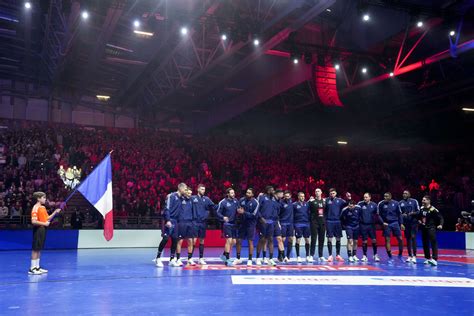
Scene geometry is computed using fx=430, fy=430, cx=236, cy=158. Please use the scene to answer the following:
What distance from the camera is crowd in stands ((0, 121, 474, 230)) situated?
21.6 meters

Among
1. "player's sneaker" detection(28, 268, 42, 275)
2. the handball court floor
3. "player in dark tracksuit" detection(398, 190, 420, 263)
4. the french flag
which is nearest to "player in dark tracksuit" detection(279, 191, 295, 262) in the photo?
the handball court floor

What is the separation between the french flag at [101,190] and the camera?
11.5 m

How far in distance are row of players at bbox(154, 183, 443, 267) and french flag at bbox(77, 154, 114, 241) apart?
63.0 inches

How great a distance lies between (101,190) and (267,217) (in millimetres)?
5003

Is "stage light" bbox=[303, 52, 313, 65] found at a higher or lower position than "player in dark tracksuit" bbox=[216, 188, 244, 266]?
higher

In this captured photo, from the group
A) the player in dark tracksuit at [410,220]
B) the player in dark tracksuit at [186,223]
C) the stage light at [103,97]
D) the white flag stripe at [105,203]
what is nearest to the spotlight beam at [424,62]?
the player in dark tracksuit at [410,220]

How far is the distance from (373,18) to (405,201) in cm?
817

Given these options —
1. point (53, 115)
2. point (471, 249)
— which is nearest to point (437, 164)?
point (471, 249)

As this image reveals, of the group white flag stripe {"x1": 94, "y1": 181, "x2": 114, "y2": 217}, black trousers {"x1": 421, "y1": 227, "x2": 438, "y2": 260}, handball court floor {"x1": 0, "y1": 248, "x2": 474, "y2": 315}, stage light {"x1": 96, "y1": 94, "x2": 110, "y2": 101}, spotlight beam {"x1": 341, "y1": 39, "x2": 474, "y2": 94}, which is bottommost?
handball court floor {"x1": 0, "y1": 248, "x2": 474, "y2": 315}

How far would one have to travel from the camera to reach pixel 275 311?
6516 millimetres

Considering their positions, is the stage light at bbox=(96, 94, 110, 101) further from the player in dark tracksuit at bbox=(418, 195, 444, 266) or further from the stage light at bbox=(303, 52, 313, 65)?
the player in dark tracksuit at bbox=(418, 195, 444, 266)

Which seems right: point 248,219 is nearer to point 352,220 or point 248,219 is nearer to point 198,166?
point 352,220

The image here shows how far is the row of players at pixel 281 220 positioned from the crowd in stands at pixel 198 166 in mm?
9039

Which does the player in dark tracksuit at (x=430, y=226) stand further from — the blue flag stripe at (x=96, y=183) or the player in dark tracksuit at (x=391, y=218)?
the blue flag stripe at (x=96, y=183)
